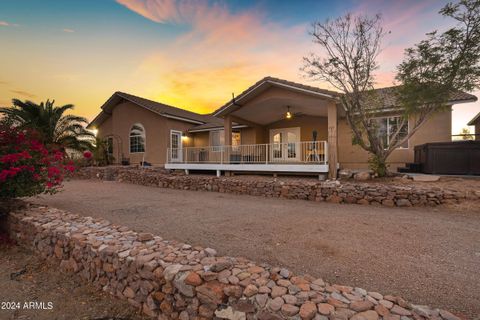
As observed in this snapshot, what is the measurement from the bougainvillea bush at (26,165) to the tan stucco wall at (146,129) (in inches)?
Result: 379

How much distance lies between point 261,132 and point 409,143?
8.30 m

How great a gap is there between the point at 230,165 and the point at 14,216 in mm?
7946

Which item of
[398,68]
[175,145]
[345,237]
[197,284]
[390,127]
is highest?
[398,68]

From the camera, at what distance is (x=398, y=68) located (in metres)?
8.65

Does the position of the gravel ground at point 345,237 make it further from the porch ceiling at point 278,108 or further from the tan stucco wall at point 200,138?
the tan stucco wall at point 200,138

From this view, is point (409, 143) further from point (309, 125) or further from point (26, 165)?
point (26, 165)

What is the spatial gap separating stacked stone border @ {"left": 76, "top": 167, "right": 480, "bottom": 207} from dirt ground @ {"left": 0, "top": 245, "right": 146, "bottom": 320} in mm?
6469

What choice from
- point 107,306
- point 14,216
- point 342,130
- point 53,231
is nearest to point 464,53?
point 342,130

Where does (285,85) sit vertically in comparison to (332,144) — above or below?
above

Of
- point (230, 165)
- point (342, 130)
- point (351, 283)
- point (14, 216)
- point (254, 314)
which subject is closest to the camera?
point (254, 314)

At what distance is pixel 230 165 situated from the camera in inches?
448

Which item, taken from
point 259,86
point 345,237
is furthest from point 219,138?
point 345,237

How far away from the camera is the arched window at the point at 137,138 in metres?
16.5

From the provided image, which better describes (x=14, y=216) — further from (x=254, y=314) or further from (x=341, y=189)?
(x=341, y=189)
